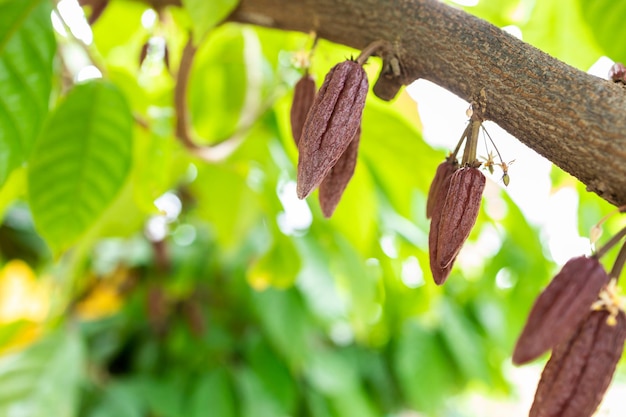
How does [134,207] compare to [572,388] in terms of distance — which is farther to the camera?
[134,207]

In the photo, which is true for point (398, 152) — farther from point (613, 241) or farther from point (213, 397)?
point (213, 397)

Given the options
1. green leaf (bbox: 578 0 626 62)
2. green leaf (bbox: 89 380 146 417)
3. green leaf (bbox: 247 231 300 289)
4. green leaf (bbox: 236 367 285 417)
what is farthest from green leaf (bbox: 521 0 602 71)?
green leaf (bbox: 89 380 146 417)

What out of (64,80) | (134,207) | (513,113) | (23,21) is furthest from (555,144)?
(134,207)

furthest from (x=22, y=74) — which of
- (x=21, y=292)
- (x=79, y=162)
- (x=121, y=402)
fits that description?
(x=21, y=292)

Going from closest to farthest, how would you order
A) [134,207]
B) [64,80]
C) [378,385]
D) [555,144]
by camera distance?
[555,144]
[64,80]
[134,207]
[378,385]

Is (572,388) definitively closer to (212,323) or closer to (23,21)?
(23,21)

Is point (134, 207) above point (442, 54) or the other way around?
the other way around

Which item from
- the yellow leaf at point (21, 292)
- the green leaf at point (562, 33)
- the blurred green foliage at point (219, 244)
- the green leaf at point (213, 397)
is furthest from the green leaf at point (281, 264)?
the yellow leaf at point (21, 292)
